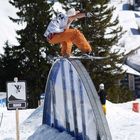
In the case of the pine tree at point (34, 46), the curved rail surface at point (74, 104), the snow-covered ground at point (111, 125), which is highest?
the pine tree at point (34, 46)

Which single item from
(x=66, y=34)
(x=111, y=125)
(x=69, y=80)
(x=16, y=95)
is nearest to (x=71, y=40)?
(x=66, y=34)

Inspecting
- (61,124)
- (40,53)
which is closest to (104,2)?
(40,53)

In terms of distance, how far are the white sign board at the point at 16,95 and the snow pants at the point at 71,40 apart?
51.3 inches

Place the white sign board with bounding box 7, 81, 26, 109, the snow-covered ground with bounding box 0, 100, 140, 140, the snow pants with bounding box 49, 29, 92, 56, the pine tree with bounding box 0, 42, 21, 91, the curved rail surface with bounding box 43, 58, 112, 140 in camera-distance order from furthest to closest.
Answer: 1. the pine tree with bounding box 0, 42, 21, 91
2. the snow-covered ground with bounding box 0, 100, 140, 140
3. the white sign board with bounding box 7, 81, 26, 109
4. the snow pants with bounding box 49, 29, 92, 56
5. the curved rail surface with bounding box 43, 58, 112, 140

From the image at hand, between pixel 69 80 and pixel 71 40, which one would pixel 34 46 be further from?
pixel 69 80

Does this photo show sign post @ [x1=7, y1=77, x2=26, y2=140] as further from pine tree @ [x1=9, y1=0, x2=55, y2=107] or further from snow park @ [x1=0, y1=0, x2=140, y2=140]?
pine tree @ [x1=9, y1=0, x2=55, y2=107]

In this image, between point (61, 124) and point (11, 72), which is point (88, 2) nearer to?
point (11, 72)

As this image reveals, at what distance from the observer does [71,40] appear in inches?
456

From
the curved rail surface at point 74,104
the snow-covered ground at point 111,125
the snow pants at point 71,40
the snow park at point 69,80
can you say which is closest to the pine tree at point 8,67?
the snow park at point 69,80

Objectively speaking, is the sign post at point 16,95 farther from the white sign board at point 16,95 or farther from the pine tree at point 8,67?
the pine tree at point 8,67

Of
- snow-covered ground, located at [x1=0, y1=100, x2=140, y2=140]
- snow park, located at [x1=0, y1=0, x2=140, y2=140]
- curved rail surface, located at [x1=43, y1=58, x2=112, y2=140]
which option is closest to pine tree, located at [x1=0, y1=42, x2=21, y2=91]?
snow park, located at [x1=0, y1=0, x2=140, y2=140]

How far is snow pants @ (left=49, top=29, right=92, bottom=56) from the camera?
11.4m

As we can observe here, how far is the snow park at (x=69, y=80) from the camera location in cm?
1034

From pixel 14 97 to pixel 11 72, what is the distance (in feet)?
104
